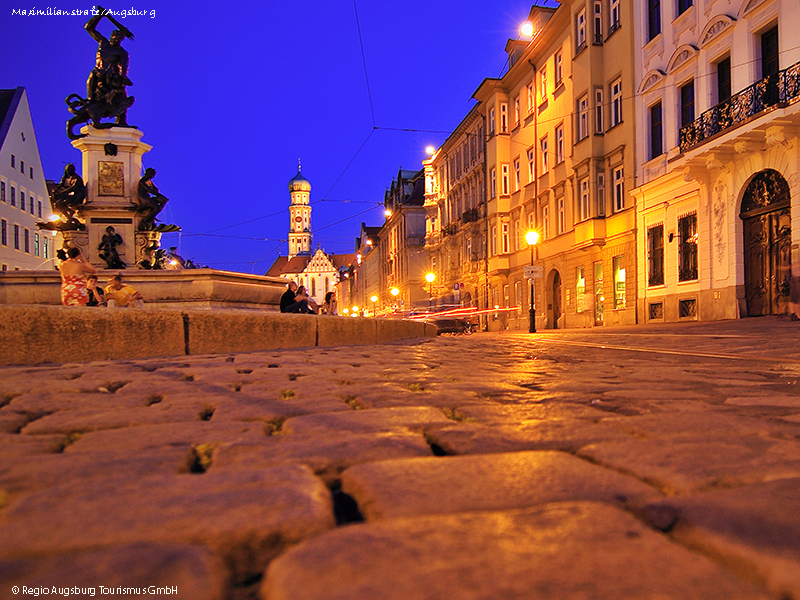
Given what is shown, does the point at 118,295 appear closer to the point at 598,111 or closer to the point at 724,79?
the point at 724,79

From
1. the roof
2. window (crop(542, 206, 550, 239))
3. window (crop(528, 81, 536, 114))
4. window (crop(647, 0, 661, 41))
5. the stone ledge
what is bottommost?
the stone ledge

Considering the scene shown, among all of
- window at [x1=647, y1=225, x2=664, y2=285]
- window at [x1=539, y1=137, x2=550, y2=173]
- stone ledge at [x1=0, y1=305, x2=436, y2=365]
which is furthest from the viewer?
window at [x1=539, y1=137, x2=550, y2=173]

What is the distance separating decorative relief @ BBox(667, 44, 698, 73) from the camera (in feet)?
59.5

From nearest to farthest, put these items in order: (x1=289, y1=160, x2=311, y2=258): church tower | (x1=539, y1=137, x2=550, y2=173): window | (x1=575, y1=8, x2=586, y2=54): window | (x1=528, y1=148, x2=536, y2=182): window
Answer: (x1=575, y1=8, x2=586, y2=54): window → (x1=539, y1=137, x2=550, y2=173): window → (x1=528, y1=148, x2=536, y2=182): window → (x1=289, y1=160, x2=311, y2=258): church tower

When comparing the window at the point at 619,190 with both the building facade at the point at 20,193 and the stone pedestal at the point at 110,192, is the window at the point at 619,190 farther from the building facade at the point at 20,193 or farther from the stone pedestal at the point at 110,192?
the building facade at the point at 20,193

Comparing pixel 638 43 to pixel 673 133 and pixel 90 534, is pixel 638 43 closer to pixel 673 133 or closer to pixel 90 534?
pixel 673 133

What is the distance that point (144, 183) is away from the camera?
17688 mm

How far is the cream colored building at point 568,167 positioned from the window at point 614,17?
4cm

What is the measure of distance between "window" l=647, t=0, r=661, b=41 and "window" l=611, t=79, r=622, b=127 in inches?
88.0

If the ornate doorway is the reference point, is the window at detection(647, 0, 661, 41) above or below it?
above

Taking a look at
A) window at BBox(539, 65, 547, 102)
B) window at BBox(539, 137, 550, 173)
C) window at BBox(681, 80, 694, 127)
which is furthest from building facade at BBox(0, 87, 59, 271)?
window at BBox(681, 80, 694, 127)

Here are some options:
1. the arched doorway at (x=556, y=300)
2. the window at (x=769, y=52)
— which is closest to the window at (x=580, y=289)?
the arched doorway at (x=556, y=300)

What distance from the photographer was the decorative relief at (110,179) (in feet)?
57.0

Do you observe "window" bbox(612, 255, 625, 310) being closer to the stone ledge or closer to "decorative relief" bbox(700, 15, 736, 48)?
"decorative relief" bbox(700, 15, 736, 48)
